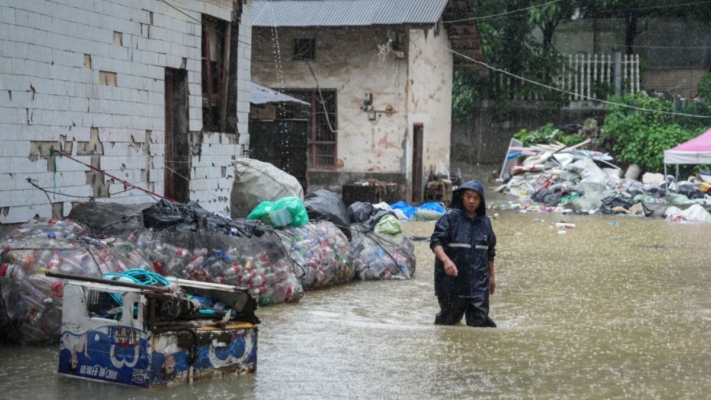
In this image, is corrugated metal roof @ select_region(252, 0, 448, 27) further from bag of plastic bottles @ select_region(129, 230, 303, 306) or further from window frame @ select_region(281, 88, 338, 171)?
bag of plastic bottles @ select_region(129, 230, 303, 306)

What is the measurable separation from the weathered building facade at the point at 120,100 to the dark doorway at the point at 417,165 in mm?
10003

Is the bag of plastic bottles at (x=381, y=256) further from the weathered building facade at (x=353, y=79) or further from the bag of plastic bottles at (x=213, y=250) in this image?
the weathered building facade at (x=353, y=79)

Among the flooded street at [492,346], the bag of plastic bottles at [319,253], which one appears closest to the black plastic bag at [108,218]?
the flooded street at [492,346]

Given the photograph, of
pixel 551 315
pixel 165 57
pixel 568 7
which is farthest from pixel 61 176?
pixel 568 7

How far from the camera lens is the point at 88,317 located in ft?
20.2

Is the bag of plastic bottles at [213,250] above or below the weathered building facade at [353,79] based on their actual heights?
below

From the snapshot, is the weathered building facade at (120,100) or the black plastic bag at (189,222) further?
the weathered building facade at (120,100)

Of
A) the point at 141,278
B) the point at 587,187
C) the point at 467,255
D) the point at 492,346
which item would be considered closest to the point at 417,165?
the point at 587,187

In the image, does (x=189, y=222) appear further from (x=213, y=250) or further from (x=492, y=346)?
(x=492, y=346)

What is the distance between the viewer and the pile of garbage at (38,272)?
7270 millimetres

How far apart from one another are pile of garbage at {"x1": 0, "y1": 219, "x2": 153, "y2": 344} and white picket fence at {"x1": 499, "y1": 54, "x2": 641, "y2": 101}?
86.8 feet

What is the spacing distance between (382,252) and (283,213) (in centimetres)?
159

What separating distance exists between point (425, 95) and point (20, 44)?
16268mm

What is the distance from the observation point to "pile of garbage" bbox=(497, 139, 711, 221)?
76.1 feet
